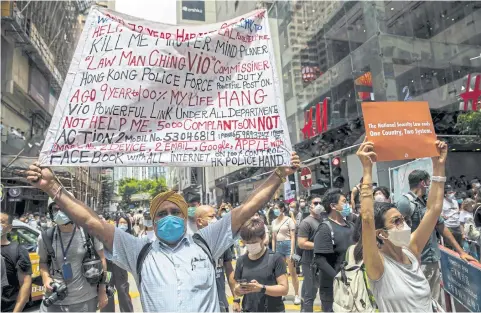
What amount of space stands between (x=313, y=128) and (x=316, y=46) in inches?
221

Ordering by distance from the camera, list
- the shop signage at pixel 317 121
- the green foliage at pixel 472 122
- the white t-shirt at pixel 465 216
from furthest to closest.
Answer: the shop signage at pixel 317 121 < the green foliage at pixel 472 122 < the white t-shirt at pixel 465 216

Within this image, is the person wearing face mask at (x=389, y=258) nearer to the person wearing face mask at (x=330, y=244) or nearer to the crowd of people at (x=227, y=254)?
Result: the crowd of people at (x=227, y=254)

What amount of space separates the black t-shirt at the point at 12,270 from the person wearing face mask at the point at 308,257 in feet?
10.6

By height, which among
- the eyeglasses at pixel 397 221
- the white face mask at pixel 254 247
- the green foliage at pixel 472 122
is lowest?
the white face mask at pixel 254 247

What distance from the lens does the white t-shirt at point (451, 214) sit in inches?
318

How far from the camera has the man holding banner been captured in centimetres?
216

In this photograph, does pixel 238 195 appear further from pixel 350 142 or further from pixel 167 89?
pixel 167 89

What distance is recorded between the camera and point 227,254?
175 inches

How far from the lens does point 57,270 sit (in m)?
3.69

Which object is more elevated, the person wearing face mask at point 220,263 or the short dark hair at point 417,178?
the short dark hair at point 417,178

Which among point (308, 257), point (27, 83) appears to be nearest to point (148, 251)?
point (308, 257)

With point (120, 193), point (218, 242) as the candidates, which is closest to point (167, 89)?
point (218, 242)

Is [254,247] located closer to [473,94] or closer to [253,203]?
→ [253,203]

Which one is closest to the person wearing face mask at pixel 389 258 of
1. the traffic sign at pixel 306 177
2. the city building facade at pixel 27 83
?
the traffic sign at pixel 306 177
